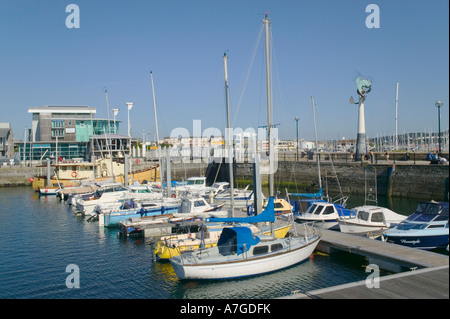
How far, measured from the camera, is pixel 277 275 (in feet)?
55.7

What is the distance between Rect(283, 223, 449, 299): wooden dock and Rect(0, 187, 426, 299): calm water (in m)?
0.83

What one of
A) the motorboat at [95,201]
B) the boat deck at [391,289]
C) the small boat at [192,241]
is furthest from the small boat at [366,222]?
the motorboat at [95,201]

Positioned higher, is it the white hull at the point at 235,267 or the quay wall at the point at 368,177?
the quay wall at the point at 368,177

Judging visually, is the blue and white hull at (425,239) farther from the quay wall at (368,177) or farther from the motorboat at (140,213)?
the motorboat at (140,213)

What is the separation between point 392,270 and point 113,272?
40.6 ft

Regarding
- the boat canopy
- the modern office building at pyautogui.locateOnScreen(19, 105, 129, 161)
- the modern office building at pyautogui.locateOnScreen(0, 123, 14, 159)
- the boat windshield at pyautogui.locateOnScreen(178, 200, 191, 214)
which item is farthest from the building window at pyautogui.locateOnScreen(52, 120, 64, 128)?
the boat canopy

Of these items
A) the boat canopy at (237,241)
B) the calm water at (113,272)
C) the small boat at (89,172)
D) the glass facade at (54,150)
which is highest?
the glass facade at (54,150)

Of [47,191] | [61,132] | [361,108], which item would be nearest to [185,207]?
[361,108]

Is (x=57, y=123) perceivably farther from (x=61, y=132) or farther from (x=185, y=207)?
(x=185, y=207)

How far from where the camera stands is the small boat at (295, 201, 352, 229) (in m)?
24.0

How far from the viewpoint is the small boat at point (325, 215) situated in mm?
24047

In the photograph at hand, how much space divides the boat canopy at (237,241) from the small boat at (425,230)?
23.6 feet
